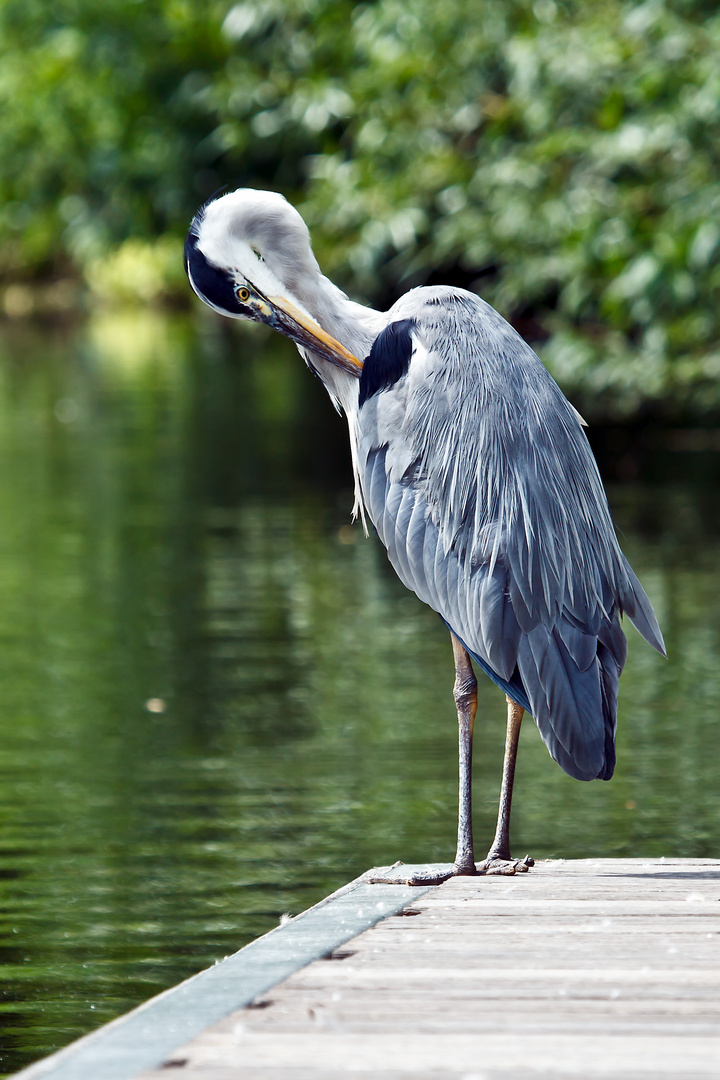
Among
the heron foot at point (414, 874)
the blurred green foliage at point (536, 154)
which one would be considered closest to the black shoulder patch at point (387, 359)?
the heron foot at point (414, 874)

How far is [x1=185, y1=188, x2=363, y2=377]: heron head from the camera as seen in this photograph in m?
4.84

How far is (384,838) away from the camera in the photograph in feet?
19.9

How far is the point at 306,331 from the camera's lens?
4.85 metres

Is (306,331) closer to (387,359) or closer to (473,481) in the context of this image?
(387,359)

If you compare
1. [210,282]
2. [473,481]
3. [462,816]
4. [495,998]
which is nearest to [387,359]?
[473,481]

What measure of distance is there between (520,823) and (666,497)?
820cm

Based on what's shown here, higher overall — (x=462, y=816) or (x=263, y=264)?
(x=263, y=264)

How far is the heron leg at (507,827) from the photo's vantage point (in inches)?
180

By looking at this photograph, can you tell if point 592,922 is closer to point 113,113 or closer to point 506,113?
point 506,113

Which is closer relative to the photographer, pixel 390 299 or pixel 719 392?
pixel 719 392

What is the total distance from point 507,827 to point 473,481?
0.88 meters

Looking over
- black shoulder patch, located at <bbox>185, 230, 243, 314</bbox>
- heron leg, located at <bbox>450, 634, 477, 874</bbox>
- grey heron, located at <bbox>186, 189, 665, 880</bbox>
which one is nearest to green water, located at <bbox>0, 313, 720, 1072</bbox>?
heron leg, located at <bbox>450, 634, 477, 874</bbox>

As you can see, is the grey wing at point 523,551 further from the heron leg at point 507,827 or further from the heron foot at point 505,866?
the heron foot at point 505,866

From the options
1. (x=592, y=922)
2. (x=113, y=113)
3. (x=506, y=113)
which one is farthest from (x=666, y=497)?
(x=113, y=113)
